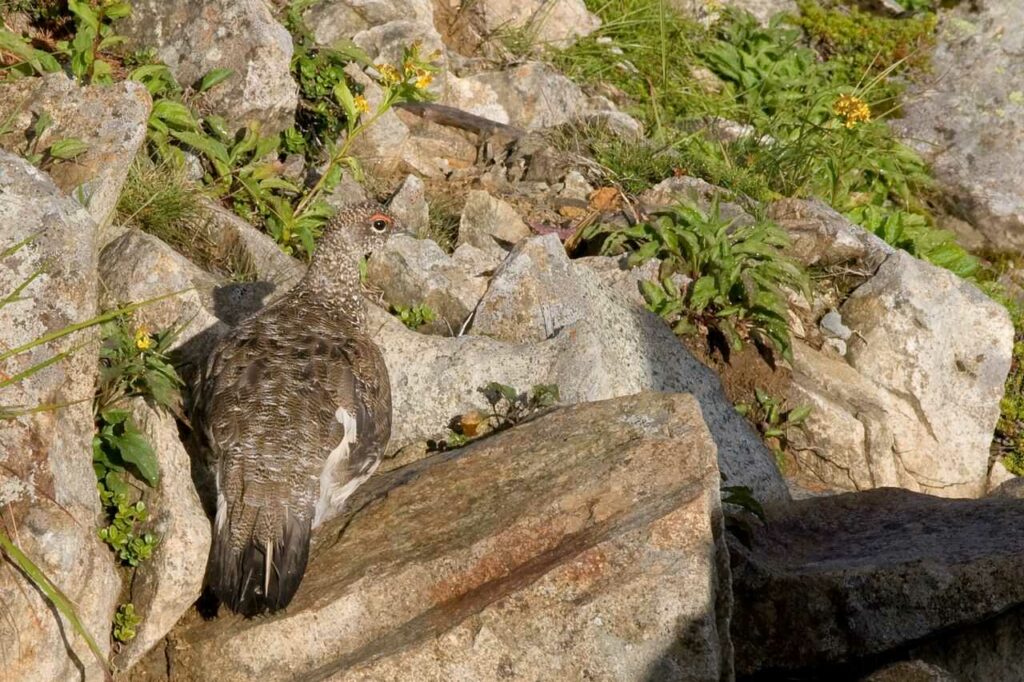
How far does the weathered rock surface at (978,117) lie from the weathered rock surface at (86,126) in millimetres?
6541

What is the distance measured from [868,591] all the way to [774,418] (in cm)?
265

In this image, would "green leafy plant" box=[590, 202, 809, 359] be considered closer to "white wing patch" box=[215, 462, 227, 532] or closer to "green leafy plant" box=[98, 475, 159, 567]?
"white wing patch" box=[215, 462, 227, 532]

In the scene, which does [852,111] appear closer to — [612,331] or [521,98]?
[521,98]

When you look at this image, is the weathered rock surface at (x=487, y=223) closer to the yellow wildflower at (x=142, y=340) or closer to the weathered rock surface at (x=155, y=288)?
the weathered rock surface at (x=155, y=288)

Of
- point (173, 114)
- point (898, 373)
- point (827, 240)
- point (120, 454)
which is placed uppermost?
point (120, 454)

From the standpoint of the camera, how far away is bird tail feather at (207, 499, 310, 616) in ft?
15.5

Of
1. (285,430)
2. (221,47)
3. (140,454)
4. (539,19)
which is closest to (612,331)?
(285,430)

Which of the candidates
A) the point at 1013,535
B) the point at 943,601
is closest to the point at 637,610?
the point at 943,601

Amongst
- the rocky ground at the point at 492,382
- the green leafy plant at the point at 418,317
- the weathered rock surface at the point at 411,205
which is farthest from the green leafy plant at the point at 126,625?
the weathered rock surface at the point at 411,205

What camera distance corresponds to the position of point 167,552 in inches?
189

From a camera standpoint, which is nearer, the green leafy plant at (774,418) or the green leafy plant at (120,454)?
the green leafy plant at (120,454)

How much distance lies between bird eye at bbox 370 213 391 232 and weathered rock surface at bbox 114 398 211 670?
1.81 m

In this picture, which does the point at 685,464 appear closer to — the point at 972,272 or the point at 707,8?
the point at 972,272

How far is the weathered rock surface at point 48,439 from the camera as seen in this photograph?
433 cm
